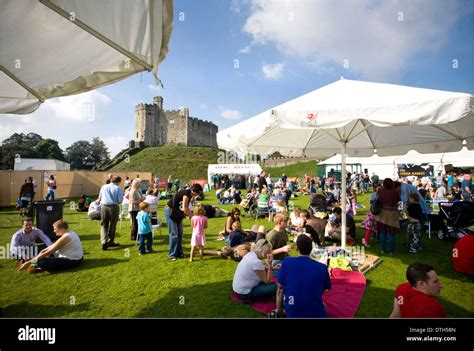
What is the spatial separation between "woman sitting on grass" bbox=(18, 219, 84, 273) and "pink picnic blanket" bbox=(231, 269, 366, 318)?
3.99m

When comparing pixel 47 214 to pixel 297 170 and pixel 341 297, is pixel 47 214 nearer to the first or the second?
pixel 341 297

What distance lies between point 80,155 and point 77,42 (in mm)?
115176

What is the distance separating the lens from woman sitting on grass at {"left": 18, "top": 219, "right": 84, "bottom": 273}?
17.8 feet

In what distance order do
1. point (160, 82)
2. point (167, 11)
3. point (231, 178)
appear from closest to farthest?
point (167, 11) < point (160, 82) < point (231, 178)

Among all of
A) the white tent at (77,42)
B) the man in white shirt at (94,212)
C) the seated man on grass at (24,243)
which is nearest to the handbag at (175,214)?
the seated man on grass at (24,243)

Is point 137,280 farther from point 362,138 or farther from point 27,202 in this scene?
point 27,202

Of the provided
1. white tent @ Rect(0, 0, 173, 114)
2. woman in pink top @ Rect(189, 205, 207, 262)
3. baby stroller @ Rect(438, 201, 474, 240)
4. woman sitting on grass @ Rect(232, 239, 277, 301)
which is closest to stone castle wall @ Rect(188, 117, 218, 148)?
woman in pink top @ Rect(189, 205, 207, 262)

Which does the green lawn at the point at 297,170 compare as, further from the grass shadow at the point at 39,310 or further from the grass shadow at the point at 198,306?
the grass shadow at the point at 39,310

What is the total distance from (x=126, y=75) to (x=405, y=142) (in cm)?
690

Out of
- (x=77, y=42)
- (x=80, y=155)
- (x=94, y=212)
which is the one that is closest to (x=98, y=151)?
(x=80, y=155)

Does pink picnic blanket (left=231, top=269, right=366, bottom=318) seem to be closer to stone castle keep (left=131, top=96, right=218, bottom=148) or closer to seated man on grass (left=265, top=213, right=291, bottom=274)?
seated man on grass (left=265, top=213, right=291, bottom=274)
